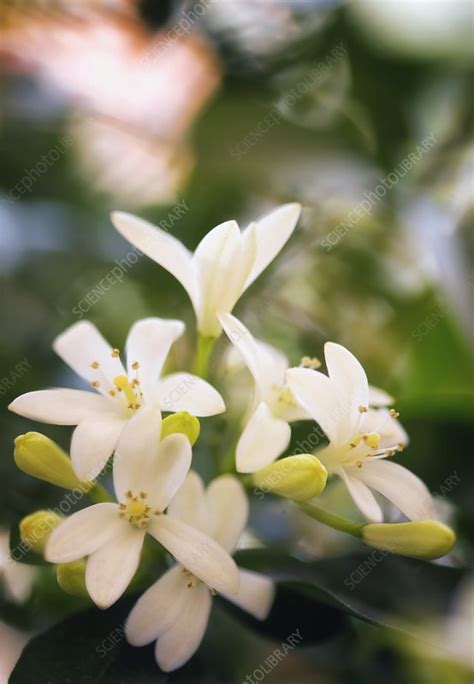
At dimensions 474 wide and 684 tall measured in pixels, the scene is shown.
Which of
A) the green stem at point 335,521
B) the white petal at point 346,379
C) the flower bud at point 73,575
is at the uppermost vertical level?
the white petal at point 346,379

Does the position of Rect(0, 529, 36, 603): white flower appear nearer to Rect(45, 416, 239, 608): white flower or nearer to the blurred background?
Rect(45, 416, 239, 608): white flower

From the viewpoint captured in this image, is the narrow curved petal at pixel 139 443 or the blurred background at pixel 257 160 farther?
the blurred background at pixel 257 160

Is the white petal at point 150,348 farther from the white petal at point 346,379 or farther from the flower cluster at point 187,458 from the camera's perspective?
the white petal at point 346,379

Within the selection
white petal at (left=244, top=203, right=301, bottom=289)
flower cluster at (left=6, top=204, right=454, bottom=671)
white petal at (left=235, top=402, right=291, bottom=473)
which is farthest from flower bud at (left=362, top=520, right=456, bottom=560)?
white petal at (left=244, top=203, right=301, bottom=289)

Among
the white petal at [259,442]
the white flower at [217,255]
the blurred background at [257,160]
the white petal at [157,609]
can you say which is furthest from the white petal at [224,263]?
the blurred background at [257,160]

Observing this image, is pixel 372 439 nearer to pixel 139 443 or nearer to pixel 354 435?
pixel 354 435

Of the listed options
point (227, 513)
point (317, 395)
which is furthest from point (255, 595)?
point (317, 395)

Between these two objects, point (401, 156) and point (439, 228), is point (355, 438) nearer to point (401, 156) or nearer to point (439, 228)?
point (439, 228)
